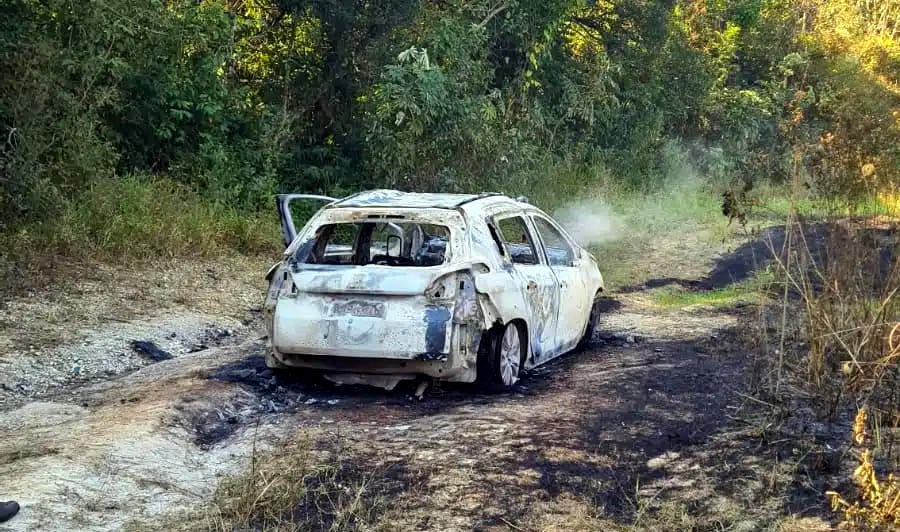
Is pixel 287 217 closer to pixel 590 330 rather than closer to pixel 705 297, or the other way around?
pixel 590 330

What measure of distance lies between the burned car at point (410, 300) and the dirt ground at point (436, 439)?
1.04 ft

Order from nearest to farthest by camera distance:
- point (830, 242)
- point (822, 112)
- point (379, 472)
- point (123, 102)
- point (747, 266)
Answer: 1. point (379, 472)
2. point (830, 242)
3. point (123, 102)
4. point (747, 266)
5. point (822, 112)

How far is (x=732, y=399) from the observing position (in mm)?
7359

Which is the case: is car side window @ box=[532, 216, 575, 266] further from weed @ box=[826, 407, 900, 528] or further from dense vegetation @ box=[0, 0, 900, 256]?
weed @ box=[826, 407, 900, 528]

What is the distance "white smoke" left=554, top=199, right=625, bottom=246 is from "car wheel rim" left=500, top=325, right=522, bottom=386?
10.3 meters

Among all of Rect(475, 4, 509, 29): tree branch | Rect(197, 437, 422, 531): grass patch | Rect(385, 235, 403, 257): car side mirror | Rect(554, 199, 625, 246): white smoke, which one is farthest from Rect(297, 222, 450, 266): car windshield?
Rect(475, 4, 509, 29): tree branch

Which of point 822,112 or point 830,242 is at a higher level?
point 822,112

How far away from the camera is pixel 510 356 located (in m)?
8.00

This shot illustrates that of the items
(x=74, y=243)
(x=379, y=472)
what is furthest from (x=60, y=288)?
(x=379, y=472)

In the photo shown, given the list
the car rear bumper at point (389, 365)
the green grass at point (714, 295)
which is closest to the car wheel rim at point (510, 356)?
the car rear bumper at point (389, 365)

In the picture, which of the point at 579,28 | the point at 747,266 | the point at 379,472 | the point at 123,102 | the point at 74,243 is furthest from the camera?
the point at 579,28

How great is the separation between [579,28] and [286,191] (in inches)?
418

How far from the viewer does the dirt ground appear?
5297mm

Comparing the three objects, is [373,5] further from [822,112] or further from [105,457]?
[822,112]
